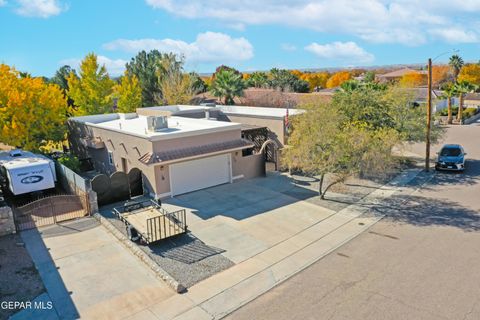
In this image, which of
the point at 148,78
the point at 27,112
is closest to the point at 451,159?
the point at 27,112

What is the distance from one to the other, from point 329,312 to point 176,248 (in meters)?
6.06

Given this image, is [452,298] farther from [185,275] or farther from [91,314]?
[91,314]

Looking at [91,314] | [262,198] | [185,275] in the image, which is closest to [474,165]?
[262,198]

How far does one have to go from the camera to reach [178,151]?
18594 mm

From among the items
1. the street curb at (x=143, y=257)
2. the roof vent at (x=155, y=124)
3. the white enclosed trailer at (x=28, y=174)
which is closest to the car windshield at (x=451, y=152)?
the roof vent at (x=155, y=124)

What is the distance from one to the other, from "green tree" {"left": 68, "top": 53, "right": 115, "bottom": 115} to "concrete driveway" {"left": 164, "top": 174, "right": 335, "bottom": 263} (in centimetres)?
2098

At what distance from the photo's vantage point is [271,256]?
12.6 meters

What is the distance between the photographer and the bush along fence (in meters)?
16.4

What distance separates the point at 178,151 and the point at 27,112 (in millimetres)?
13060

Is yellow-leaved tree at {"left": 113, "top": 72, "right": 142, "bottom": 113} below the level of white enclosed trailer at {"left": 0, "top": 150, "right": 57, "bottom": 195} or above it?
above

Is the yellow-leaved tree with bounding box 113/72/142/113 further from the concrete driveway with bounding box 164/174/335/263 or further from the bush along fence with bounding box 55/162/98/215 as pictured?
the concrete driveway with bounding box 164/174/335/263

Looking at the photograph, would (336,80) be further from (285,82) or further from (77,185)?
(77,185)

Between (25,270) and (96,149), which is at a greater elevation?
(96,149)

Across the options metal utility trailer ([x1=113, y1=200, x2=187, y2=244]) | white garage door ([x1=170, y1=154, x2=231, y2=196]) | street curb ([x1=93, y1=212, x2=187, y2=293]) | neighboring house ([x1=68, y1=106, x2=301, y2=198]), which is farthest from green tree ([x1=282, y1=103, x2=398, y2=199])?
street curb ([x1=93, y1=212, x2=187, y2=293])
